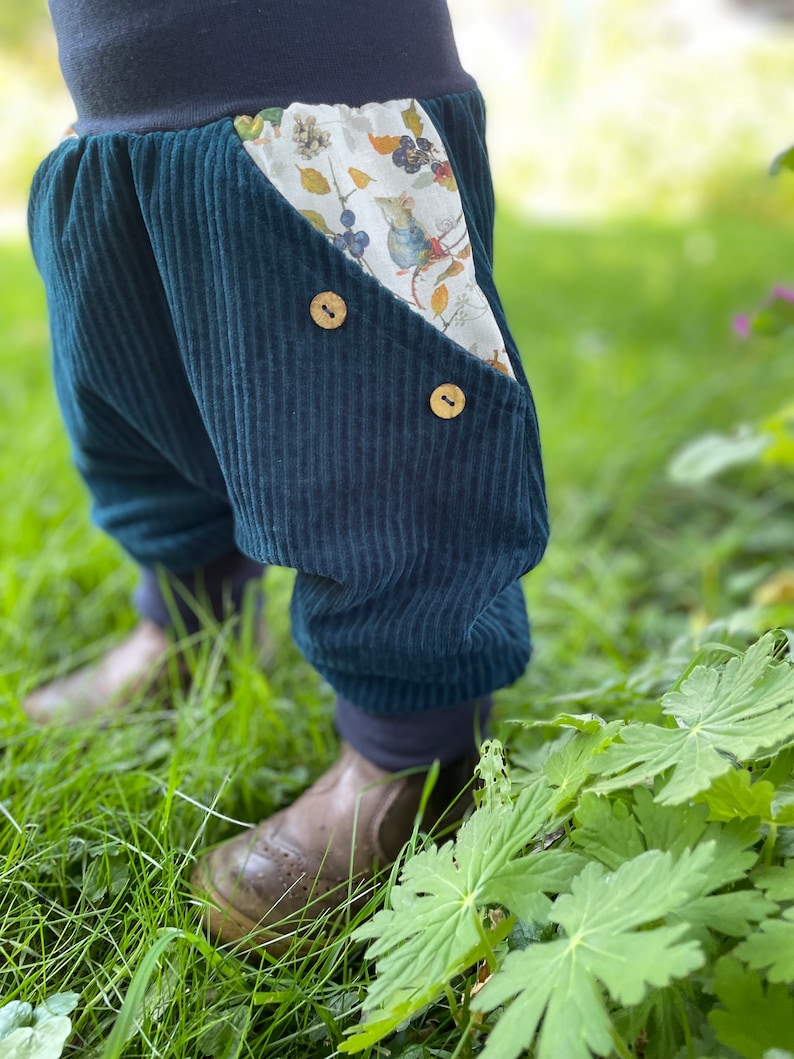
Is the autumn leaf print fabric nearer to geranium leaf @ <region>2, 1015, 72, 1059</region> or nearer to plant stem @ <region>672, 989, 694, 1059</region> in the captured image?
plant stem @ <region>672, 989, 694, 1059</region>

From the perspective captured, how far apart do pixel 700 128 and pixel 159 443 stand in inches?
248

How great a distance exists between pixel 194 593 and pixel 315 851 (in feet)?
1.35

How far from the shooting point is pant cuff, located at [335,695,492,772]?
90cm

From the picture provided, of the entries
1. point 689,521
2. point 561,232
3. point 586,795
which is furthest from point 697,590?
point 561,232

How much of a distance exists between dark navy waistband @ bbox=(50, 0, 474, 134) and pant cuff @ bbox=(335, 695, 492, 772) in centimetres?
55

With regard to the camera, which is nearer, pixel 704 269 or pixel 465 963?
pixel 465 963

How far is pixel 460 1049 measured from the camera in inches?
24.9

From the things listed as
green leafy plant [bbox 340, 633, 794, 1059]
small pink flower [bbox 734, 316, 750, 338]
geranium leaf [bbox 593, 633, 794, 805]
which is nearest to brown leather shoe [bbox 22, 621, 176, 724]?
green leafy plant [bbox 340, 633, 794, 1059]

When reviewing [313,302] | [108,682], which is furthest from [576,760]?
[108,682]

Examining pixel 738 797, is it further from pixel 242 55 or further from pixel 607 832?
pixel 242 55

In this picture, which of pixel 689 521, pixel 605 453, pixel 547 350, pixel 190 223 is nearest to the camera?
pixel 190 223

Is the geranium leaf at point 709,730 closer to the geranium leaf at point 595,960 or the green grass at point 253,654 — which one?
the geranium leaf at point 595,960

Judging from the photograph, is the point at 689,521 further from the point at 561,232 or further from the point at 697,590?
the point at 561,232

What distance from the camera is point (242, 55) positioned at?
0.68 metres
